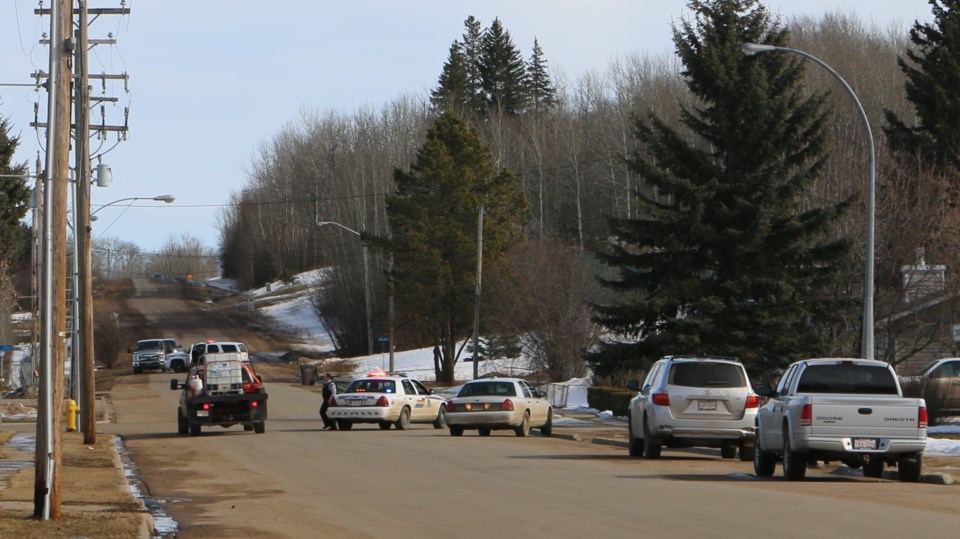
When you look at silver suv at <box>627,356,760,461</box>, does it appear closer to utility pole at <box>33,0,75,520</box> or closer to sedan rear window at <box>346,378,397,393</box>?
utility pole at <box>33,0,75,520</box>

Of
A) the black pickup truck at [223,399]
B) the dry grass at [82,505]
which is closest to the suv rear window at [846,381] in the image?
the dry grass at [82,505]

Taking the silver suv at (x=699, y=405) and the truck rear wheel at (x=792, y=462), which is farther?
the silver suv at (x=699, y=405)

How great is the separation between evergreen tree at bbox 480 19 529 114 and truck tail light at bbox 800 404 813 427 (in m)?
100

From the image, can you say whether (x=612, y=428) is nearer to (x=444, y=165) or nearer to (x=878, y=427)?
(x=878, y=427)

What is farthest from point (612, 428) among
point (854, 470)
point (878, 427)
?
point (878, 427)

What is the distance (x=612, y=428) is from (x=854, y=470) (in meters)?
14.3

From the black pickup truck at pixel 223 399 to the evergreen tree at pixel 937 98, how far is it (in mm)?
29991

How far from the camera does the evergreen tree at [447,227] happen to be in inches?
2584

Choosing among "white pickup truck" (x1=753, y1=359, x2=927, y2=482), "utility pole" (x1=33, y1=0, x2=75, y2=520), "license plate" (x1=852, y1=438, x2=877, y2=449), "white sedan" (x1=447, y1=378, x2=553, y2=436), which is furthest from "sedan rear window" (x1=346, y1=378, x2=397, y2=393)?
"utility pole" (x1=33, y1=0, x2=75, y2=520)

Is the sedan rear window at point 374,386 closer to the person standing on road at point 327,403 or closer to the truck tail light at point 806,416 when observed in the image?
the person standing on road at point 327,403

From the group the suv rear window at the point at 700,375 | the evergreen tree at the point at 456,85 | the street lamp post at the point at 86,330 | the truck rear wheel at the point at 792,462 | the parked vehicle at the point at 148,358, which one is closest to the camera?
the truck rear wheel at the point at 792,462

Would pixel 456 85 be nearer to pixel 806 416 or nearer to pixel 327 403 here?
pixel 327 403

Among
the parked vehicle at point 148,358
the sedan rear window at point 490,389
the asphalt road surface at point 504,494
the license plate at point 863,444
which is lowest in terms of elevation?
the asphalt road surface at point 504,494

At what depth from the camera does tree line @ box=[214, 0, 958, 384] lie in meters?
39.8
